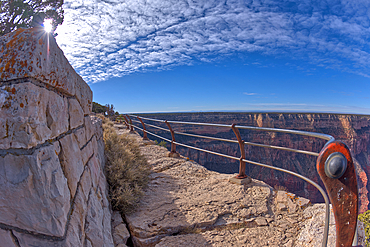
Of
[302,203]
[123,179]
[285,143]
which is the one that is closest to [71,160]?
[123,179]

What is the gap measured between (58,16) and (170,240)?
591 inches

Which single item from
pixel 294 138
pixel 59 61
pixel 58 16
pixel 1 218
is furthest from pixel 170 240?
pixel 294 138

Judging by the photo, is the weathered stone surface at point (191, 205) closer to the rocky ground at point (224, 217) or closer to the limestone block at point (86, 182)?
the rocky ground at point (224, 217)

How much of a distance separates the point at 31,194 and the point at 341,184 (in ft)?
4.90

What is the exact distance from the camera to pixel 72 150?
1423mm


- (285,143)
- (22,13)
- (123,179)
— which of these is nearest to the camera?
(123,179)

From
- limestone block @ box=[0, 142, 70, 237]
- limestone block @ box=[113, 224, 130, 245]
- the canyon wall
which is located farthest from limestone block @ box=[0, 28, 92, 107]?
the canyon wall

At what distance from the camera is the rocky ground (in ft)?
6.54

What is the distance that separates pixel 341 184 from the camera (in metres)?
0.89

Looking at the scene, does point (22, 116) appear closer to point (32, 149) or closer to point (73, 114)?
point (32, 149)

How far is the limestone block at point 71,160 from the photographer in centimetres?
125

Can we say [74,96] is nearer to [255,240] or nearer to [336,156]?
[336,156]

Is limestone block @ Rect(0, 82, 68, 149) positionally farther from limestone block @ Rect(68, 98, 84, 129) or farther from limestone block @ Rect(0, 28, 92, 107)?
limestone block @ Rect(68, 98, 84, 129)

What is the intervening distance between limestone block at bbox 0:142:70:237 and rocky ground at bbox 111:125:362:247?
1300mm
